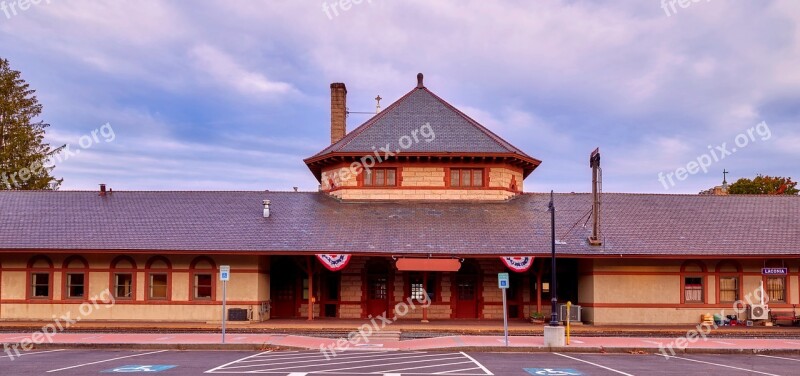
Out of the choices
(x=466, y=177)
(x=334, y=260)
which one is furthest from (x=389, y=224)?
(x=466, y=177)

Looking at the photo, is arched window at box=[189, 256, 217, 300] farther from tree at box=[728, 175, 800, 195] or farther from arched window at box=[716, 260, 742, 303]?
tree at box=[728, 175, 800, 195]

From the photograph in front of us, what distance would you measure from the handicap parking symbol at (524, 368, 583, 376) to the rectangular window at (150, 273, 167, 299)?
609 inches

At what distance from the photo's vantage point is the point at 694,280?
1044 inches

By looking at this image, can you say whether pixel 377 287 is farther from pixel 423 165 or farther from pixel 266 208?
pixel 423 165

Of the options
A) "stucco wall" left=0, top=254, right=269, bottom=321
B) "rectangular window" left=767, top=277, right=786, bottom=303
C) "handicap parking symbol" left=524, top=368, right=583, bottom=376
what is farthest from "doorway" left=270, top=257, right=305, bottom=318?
"rectangular window" left=767, top=277, right=786, bottom=303

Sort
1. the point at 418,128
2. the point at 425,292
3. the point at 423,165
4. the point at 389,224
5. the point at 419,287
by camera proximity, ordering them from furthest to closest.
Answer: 1. the point at 418,128
2. the point at 423,165
3. the point at 419,287
4. the point at 389,224
5. the point at 425,292

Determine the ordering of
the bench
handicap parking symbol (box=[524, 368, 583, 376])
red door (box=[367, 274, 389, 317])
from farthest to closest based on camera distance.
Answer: red door (box=[367, 274, 389, 317]) → the bench → handicap parking symbol (box=[524, 368, 583, 376])

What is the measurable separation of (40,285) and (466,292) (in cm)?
1578

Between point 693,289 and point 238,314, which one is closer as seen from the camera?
point 238,314

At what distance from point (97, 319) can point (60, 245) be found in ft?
9.60

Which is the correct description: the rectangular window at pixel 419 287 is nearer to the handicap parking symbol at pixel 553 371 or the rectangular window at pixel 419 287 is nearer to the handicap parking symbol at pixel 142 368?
the handicap parking symbol at pixel 553 371

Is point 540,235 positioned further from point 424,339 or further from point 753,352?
point 753,352

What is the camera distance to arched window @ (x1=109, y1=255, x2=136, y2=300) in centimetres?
2644

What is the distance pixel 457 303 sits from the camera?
28359 mm
